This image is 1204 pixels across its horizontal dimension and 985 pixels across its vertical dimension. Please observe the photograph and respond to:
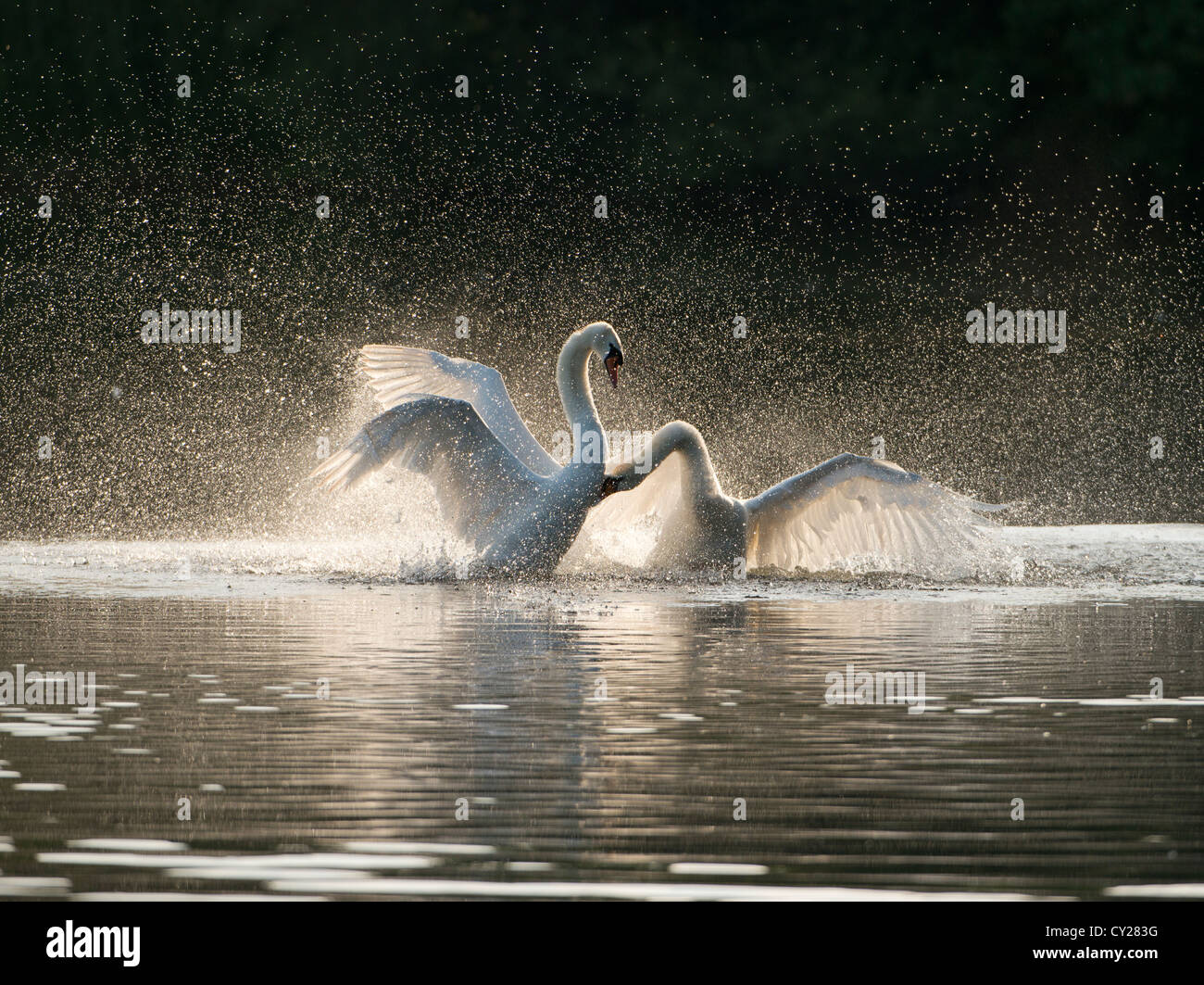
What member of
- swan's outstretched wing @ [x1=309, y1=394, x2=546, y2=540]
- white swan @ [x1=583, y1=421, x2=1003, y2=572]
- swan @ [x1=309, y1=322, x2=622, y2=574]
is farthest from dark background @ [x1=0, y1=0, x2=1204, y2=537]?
swan's outstretched wing @ [x1=309, y1=394, x2=546, y2=540]

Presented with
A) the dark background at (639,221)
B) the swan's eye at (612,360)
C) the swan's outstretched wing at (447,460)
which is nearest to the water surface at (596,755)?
the swan's outstretched wing at (447,460)

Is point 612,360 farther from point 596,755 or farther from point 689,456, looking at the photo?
point 596,755

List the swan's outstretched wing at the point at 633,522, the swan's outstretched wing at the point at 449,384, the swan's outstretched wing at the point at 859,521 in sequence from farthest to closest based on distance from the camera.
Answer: the swan's outstretched wing at the point at 449,384, the swan's outstretched wing at the point at 633,522, the swan's outstretched wing at the point at 859,521

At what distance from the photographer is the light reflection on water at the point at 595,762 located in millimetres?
4715

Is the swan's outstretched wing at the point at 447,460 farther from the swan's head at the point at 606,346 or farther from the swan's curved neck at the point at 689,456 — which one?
the swan's head at the point at 606,346

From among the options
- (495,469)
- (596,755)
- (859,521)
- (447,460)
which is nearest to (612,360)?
(495,469)

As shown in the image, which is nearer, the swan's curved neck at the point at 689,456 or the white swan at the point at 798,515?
the swan's curved neck at the point at 689,456

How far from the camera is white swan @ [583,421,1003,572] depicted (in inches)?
546

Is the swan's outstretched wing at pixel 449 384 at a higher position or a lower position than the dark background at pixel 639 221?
lower

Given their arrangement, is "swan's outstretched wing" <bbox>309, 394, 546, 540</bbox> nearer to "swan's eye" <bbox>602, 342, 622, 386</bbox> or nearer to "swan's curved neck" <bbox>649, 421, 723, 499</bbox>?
"swan's curved neck" <bbox>649, 421, 723, 499</bbox>

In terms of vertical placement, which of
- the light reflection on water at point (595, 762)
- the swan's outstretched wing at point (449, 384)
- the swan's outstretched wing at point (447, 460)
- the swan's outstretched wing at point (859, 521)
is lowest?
the light reflection on water at point (595, 762)

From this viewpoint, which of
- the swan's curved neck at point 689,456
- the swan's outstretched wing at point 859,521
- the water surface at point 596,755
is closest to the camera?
the water surface at point 596,755

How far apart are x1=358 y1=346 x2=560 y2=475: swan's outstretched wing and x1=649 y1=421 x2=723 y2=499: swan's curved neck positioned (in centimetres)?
140
